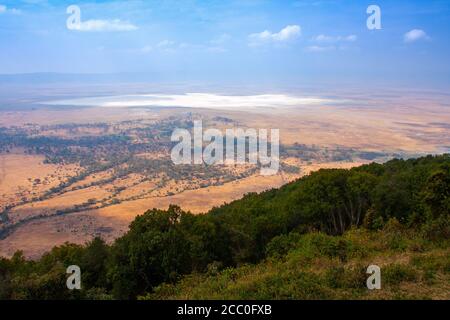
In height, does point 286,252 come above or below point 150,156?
above

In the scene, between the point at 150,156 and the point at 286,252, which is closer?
the point at 286,252

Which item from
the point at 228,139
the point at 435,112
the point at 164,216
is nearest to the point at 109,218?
the point at 164,216

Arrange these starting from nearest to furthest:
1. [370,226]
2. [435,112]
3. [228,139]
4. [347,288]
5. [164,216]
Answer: [347,288] → [164,216] → [370,226] → [228,139] → [435,112]

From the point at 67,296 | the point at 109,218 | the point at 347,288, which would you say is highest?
the point at 347,288

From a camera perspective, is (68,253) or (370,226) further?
(68,253)

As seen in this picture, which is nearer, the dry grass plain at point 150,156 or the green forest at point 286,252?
the green forest at point 286,252

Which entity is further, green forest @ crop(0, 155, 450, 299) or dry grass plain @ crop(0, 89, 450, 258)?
dry grass plain @ crop(0, 89, 450, 258)

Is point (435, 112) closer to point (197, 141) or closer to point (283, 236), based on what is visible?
→ point (197, 141)
